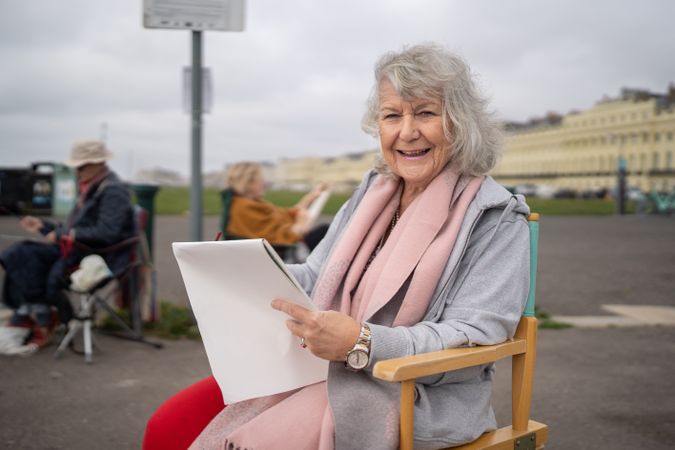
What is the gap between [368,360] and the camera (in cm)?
178

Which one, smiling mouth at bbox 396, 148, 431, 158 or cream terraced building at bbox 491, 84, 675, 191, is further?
cream terraced building at bbox 491, 84, 675, 191

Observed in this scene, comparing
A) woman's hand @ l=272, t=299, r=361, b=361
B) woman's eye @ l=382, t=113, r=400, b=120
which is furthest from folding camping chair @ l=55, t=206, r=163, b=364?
woman's hand @ l=272, t=299, r=361, b=361

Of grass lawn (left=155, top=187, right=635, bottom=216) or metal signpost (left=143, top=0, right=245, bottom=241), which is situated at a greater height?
metal signpost (left=143, top=0, right=245, bottom=241)

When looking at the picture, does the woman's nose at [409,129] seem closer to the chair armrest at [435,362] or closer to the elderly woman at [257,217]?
the chair armrest at [435,362]

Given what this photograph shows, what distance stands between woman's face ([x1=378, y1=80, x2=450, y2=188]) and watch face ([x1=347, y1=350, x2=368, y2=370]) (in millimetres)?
698

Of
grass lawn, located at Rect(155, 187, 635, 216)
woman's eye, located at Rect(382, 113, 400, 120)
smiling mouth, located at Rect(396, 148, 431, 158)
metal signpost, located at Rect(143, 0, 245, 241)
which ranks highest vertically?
metal signpost, located at Rect(143, 0, 245, 241)

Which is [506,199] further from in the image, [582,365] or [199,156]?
[199,156]

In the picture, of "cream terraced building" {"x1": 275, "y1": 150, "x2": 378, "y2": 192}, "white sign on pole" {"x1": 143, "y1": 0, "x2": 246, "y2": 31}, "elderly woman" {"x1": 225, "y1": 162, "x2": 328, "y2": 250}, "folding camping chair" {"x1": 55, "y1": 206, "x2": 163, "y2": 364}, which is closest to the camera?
"folding camping chair" {"x1": 55, "y1": 206, "x2": 163, "y2": 364}

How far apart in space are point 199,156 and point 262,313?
423 centimetres

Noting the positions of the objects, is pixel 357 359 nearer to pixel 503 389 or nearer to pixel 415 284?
pixel 415 284

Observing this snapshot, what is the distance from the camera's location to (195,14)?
5465 mm

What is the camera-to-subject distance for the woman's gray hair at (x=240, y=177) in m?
Answer: 6.93

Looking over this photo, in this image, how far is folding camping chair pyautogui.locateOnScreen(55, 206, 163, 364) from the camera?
5062 millimetres

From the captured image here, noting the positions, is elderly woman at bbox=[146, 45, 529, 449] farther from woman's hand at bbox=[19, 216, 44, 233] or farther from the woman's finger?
woman's hand at bbox=[19, 216, 44, 233]
